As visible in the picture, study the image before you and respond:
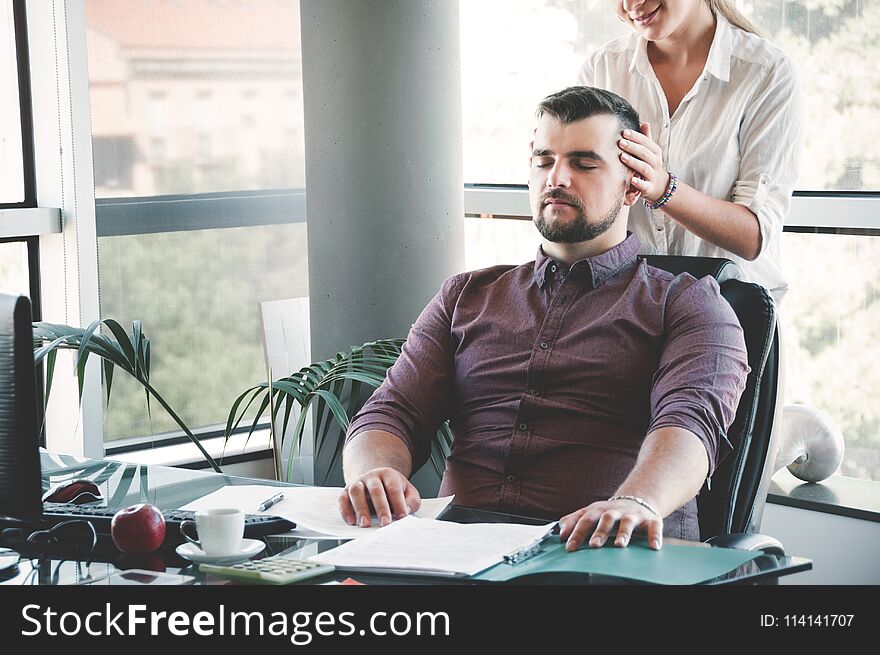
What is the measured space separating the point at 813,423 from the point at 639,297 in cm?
127

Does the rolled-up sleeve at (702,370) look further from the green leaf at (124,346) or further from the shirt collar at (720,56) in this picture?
the green leaf at (124,346)

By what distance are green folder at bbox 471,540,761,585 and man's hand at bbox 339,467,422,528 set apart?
306mm

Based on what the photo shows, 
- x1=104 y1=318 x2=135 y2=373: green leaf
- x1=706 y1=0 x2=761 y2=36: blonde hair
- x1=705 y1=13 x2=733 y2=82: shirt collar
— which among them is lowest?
x1=104 y1=318 x2=135 y2=373: green leaf

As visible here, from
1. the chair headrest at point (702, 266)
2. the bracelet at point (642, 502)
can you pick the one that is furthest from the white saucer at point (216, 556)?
the chair headrest at point (702, 266)

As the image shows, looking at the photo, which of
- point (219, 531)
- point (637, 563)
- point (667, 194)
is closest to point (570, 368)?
point (667, 194)

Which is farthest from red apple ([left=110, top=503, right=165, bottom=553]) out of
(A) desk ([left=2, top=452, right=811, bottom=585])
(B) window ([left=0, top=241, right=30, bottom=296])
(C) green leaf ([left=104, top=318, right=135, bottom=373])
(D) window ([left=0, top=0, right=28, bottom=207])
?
(D) window ([left=0, top=0, right=28, bottom=207])

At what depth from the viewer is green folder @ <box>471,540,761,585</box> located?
133cm

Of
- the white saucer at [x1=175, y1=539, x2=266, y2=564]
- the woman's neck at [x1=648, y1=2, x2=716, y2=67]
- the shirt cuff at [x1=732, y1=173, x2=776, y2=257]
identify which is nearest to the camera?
the white saucer at [x1=175, y1=539, x2=266, y2=564]

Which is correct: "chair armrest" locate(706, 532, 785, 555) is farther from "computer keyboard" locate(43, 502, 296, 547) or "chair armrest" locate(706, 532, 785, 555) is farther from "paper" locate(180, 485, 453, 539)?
"computer keyboard" locate(43, 502, 296, 547)

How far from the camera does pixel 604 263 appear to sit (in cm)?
222

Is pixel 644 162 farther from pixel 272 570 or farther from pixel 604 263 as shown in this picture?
pixel 272 570

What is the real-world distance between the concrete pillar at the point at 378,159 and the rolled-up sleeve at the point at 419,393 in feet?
2.93

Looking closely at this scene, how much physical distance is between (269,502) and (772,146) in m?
1.40

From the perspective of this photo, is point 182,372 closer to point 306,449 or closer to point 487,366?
point 306,449
